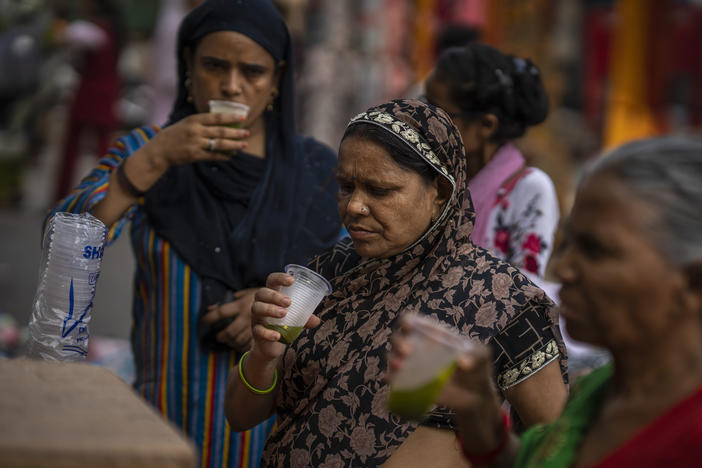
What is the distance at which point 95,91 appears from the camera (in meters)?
8.71

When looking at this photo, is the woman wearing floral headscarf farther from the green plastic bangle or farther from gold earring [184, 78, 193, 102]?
gold earring [184, 78, 193, 102]

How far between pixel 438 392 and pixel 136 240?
1.70m

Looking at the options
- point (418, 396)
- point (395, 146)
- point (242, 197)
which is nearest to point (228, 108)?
point (242, 197)

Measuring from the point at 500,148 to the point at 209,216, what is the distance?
3.78ft

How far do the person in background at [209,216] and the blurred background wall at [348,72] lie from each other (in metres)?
3.32

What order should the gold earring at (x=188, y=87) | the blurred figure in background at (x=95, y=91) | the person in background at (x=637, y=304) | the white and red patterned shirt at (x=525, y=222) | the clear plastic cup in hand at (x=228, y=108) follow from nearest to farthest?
1. the person in background at (x=637, y=304)
2. the clear plastic cup in hand at (x=228, y=108)
3. the gold earring at (x=188, y=87)
4. the white and red patterned shirt at (x=525, y=222)
5. the blurred figure in background at (x=95, y=91)

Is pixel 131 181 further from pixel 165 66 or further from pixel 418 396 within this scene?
pixel 165 66

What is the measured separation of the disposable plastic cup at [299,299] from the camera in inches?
85.7

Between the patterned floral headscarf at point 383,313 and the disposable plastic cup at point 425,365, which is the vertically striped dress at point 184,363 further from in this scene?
the disposable plastic cup at point 425,365

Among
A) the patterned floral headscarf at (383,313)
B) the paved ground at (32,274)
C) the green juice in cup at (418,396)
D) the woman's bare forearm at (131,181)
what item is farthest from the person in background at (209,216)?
the paved ground at (32,274)

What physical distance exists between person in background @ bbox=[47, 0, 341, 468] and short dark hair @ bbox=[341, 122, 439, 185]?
61cm

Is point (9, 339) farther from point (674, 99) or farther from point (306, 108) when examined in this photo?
point (674, 99)

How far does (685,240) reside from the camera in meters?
1.44

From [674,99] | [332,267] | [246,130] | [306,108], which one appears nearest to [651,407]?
[332,267]
